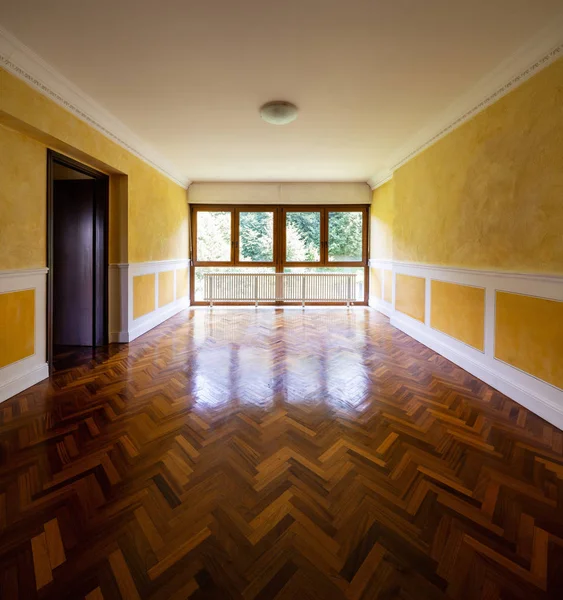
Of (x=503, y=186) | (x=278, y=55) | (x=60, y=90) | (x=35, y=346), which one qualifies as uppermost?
(x=278, y=55)

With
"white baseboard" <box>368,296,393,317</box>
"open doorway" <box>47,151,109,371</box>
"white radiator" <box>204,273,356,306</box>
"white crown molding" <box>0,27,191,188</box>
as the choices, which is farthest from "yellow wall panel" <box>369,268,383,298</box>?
"open doorway" <box>47,151,109,371</box>

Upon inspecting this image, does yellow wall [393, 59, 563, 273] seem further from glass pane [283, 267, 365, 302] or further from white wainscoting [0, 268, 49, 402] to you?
white wainscoting [0, 268, 49, 402]

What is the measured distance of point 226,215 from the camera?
753cm

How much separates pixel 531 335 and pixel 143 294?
4545 mm

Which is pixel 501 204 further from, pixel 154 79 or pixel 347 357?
pixel 154 79

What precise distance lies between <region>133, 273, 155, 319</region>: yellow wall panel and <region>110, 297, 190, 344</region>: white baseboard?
0.31 ft

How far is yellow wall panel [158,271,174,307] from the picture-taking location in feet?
18.9

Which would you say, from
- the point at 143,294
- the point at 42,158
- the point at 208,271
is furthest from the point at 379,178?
the point at 42,158

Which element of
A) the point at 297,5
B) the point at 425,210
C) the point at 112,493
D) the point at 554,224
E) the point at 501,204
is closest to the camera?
the point at 112,493

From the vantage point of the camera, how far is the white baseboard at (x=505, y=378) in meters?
2.33

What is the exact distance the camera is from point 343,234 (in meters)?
7.59

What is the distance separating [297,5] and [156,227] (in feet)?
13.1

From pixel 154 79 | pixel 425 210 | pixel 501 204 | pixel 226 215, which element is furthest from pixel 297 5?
pixel 226 215

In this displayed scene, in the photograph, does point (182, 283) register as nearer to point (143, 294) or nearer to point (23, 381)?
point (143, 294)
